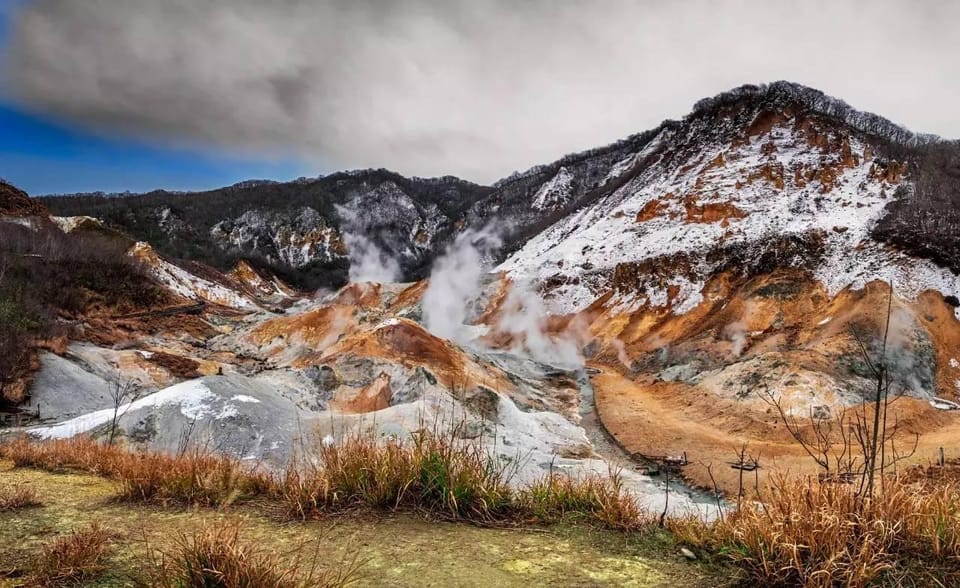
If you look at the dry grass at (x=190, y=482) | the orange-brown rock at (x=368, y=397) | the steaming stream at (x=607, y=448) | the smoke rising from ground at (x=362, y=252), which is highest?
the smoke rising from ground at (x=362, y=252)

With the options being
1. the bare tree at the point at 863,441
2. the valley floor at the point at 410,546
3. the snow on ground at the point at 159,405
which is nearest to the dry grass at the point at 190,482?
the valley floor at the point at 410,546

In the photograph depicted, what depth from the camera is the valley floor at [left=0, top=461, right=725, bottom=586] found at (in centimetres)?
319

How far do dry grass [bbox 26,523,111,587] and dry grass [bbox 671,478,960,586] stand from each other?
11.6 ft

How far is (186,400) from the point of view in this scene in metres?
14.8

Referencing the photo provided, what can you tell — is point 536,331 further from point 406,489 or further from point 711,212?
point 406,489

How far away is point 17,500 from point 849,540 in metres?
5.82

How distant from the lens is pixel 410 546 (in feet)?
11.8

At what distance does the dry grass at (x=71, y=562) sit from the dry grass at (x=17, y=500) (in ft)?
4.77

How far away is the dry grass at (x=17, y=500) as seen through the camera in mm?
4406

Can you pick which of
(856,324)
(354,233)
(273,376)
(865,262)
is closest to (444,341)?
(273,376)

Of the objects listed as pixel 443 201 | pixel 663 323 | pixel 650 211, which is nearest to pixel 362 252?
pixel 443 201

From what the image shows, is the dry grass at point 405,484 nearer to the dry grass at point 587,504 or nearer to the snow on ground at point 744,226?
the dry grass at point 587,504

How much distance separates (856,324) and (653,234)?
→ 867 inches

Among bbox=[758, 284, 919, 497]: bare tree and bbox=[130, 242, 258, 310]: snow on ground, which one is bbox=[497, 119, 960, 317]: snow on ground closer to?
bbox=[758, 284, 919, 497]: bare tree
